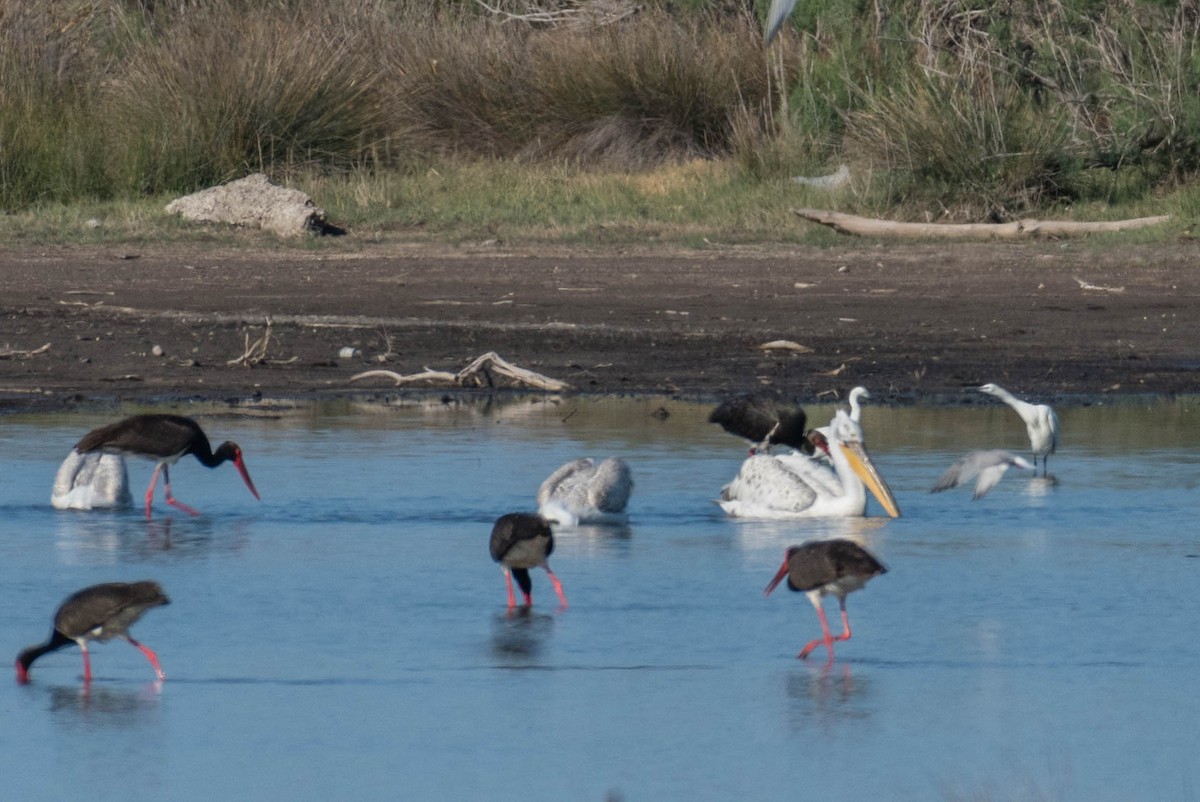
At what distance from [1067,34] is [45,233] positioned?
9421mm

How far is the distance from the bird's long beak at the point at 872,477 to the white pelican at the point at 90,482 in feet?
8.74

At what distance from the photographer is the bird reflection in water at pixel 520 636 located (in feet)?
18.2

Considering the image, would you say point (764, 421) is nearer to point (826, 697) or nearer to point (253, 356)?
point (826, 697)

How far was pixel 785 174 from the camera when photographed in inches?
764

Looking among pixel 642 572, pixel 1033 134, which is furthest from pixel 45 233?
pixel 642 572

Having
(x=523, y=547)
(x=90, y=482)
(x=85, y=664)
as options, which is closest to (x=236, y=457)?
(x=90, y=482)

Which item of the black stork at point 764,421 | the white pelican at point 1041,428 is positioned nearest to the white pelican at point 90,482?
the black stork at point 764,421

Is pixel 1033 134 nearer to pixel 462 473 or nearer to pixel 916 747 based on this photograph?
pixel 462 473

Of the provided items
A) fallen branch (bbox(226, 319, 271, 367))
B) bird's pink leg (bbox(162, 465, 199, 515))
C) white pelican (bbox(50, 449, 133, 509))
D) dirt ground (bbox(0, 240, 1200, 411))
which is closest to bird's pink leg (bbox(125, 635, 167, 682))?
white pelican (bbox(50, 449, 133, 509))

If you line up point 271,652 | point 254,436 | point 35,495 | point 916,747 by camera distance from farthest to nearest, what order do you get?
1. point 254,436
2. point 35,495
3. point 271,652
4. point 916,747

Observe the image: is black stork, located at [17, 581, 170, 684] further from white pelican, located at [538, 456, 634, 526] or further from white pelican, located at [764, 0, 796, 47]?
white pelican, located at [764, 0, 796, 47]

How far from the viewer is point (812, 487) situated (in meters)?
7.74

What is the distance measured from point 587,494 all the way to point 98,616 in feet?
7.79

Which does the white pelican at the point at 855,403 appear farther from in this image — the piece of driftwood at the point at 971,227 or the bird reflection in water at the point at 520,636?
the piece of driftwood at the point at 971,227
